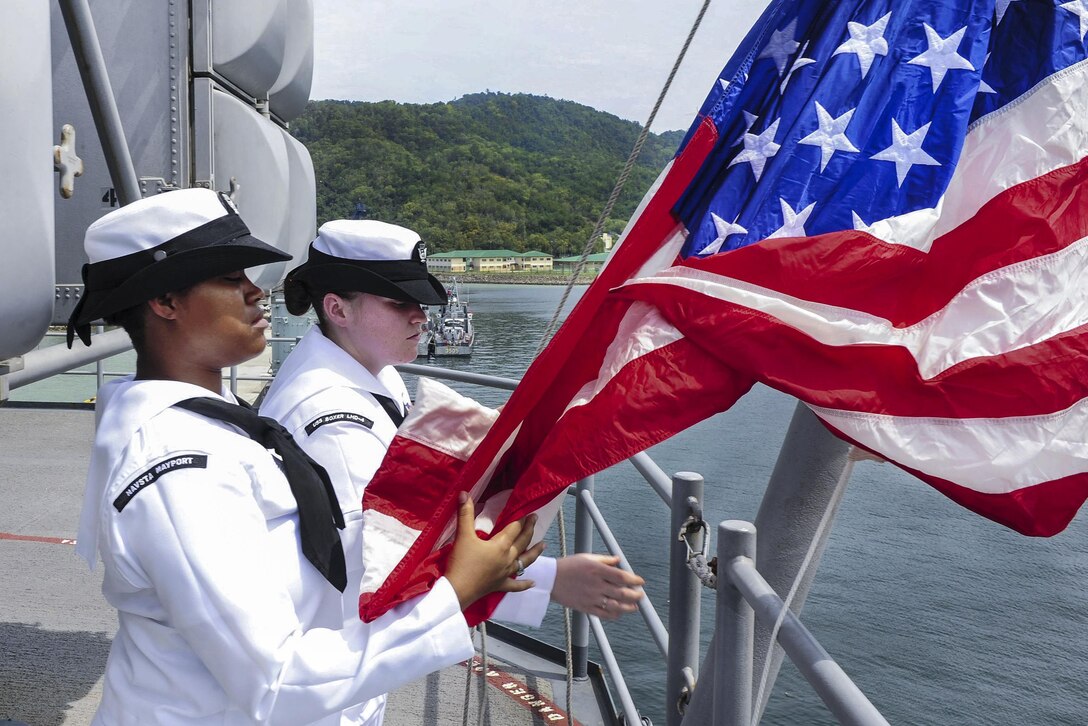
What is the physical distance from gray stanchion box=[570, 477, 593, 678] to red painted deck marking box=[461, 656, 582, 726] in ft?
0.75

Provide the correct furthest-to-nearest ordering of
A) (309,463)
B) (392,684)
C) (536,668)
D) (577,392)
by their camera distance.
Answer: (536,668) < (577,392) < (309,463) < (392,684)

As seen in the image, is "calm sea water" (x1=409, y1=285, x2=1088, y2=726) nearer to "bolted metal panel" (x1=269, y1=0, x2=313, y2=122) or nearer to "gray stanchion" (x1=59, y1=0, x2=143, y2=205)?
"bolted metal panel" (x1=269, y1=0, x2=313, y2=122)

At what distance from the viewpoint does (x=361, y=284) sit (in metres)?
2.40

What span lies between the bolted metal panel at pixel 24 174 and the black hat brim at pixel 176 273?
0.64 metres

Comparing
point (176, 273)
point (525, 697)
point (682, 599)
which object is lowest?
point (525, 697)

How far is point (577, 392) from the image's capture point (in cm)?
200

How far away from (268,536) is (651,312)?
0.96m

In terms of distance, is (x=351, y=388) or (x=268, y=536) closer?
(x=268, y=536)

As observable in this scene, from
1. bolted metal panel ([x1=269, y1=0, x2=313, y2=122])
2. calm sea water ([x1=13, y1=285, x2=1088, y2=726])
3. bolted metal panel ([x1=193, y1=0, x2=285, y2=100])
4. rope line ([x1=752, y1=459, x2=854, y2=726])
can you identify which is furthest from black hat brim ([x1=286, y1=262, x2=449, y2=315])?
calm sea water ([x1=13, y1=285, x2=1088, y2=726])

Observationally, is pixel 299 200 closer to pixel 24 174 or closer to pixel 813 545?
pixel 24 174

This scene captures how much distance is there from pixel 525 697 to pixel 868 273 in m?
2.27

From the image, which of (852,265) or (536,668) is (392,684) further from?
(536,668)

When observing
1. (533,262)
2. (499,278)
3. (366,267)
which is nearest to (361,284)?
(366,267)

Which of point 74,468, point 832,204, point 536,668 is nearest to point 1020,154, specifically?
point 832,204
